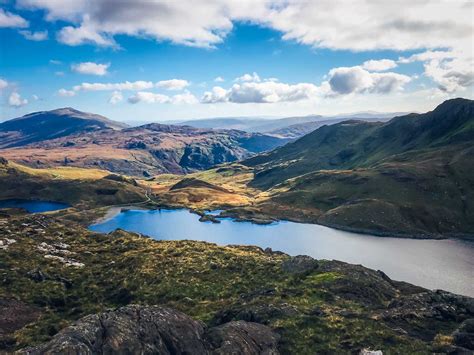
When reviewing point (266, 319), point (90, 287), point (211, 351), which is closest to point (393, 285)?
point (266, 319)

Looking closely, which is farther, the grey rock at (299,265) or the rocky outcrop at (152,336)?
the grey rock at (299,265)

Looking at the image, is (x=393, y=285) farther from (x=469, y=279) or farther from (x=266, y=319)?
(x=469, y=279)

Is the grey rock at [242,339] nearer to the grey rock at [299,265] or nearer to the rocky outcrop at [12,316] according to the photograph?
the rocky outcrop at [12,316]

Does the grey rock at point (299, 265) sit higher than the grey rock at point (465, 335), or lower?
lower

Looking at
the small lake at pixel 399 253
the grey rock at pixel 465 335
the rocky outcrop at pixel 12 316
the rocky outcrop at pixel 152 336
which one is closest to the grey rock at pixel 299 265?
the rocky outcrop at pixel 152 336

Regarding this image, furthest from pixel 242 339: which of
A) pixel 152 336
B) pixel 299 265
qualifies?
pixel 299 265
